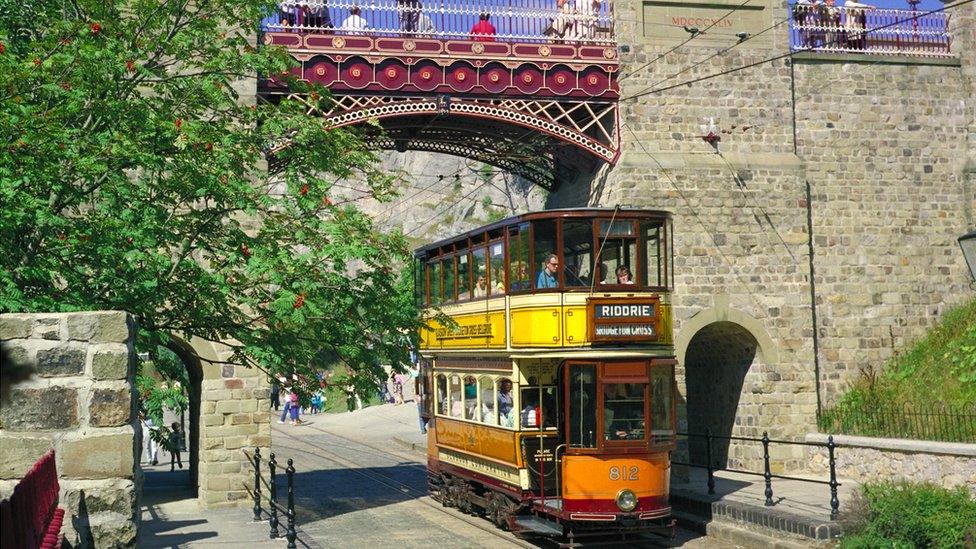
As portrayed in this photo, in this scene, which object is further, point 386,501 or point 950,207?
point 950,207

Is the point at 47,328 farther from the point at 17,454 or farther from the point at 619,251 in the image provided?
the point at 619,251

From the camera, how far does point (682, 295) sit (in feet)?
73.9

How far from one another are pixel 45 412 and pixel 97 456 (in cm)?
40

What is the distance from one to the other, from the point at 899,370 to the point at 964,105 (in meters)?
6.17

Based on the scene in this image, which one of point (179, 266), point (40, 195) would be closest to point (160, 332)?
point (179, 266)

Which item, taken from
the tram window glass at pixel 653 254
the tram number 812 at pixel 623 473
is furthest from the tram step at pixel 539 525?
the tram window glass at pixel 653 254

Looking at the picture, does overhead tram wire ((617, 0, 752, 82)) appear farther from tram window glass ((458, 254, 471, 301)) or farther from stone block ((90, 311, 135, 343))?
stone block ((90, 311, 135, 343))

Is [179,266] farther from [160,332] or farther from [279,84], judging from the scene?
[279,84]

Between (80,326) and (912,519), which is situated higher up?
(80,326)

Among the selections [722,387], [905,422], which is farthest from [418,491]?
[905,422]

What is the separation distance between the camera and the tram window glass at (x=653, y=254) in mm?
15430

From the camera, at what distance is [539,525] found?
1494 cm

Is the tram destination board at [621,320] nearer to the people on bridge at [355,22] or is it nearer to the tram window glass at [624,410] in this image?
the tram window glass at [624,410]

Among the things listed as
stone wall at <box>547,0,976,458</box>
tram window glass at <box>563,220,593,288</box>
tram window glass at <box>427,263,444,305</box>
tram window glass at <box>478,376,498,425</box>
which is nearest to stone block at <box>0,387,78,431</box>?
tram window glass at <box>563,220,593,288</box>
